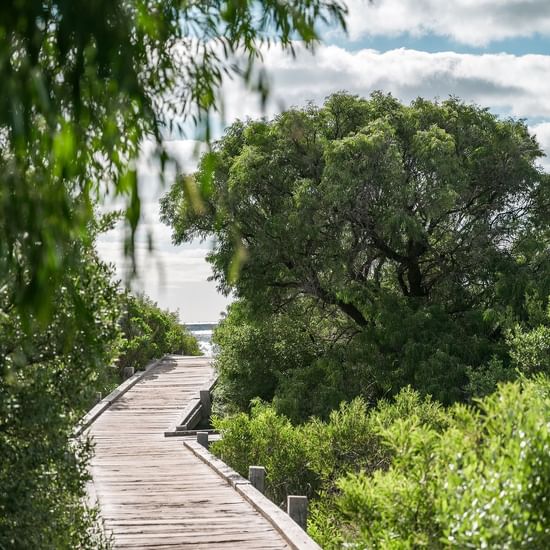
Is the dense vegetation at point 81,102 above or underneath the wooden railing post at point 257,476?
above

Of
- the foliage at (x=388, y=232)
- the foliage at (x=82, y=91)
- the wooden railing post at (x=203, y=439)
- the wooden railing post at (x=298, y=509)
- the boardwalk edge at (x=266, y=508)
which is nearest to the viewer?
the foliage at (x=82, y=91)

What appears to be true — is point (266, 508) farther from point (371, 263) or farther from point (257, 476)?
point (371, 263)

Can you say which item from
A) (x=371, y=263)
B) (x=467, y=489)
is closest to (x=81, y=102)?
(x=467, y=489)

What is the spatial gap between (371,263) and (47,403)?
1447 cm

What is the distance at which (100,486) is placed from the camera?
12.9m

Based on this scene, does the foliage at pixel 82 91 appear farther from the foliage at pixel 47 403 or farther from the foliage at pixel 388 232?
the foliage at pixel 388 232

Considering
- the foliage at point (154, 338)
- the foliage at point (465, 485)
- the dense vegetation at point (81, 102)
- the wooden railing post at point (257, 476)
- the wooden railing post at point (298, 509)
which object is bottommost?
the foliage at point (154, 338)

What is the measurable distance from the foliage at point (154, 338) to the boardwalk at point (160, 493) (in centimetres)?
503

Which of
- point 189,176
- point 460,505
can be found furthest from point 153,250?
point 460,505

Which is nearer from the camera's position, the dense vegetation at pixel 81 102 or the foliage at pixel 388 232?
the dense vegetation at pixel 81 102

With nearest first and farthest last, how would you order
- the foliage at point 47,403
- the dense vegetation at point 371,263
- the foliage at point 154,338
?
the foliage at point 47,403, the dense vegetation at point 371,263, the foliage at point 154,338

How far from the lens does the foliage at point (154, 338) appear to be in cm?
2583

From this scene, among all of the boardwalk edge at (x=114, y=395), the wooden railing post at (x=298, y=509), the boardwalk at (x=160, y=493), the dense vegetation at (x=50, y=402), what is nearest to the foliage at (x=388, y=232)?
the boardwalk edge at (x=114, y=395)

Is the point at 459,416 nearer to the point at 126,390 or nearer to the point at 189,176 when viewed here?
the point at 189,176
